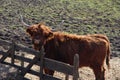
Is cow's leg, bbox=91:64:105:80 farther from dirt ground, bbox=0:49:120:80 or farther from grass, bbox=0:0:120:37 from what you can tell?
grass, bbox=0:0:120:37

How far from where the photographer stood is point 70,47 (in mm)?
9289

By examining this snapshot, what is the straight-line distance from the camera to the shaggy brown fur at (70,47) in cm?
920

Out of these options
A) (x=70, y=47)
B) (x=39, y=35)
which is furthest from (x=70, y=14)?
(x=39, y=35)

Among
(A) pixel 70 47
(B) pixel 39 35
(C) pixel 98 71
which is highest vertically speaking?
(B) pixel 39 35

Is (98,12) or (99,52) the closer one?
(99,52)

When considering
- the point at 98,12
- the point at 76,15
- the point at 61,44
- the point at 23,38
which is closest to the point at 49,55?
the point at 61,44

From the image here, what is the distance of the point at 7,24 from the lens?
14836 millimetres

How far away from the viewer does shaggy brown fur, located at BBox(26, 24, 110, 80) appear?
362 inches

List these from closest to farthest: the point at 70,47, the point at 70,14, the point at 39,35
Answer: the point at 39,35 < the point at 70,47 < the point at 70,14

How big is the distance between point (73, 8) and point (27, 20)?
398cm

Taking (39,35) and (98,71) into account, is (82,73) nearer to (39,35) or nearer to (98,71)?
(98,71)

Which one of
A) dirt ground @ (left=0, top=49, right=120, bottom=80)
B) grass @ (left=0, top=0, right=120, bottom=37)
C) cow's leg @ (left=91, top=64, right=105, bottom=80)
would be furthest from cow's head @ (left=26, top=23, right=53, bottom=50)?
grass @ (left=0, top=0, right=120, bottom=37)

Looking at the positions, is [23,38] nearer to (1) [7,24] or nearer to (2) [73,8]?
(1) [7,24]

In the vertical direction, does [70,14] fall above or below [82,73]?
below
